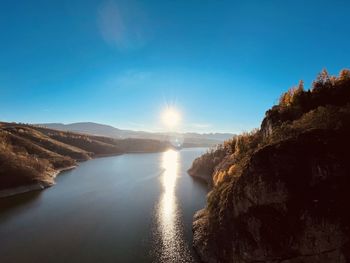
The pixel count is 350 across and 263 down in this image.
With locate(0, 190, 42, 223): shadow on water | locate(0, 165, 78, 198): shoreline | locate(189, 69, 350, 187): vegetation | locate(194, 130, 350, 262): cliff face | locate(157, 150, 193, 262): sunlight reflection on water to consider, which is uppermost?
locate(189, 69, 350, 187): vegetation

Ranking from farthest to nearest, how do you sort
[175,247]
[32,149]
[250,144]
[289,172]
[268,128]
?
[32,149] → [250,144] → [268,128] → [175,247] → [289,172]

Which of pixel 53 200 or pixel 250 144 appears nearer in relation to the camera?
pixel 250 144

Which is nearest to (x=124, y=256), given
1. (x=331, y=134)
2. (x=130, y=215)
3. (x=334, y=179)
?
(x=130, y=215)

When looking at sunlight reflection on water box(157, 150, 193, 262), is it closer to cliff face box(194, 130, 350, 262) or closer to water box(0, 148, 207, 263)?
water box(0, 148, 207, 263)

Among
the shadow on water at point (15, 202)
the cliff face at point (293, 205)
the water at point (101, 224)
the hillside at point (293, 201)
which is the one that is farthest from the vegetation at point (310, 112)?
the shadow on water at point (15, 202)

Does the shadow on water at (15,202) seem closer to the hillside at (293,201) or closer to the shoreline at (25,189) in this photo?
the shoreline at (25,189)

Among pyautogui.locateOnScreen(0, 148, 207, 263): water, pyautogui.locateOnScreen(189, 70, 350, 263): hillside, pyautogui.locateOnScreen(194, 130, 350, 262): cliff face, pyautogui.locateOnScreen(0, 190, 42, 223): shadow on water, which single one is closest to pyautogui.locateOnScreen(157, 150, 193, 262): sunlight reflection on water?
pyautogui.locateOnScreen(0, 148, 207, 263): water

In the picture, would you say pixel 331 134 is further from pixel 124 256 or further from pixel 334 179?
pixel 124 256
